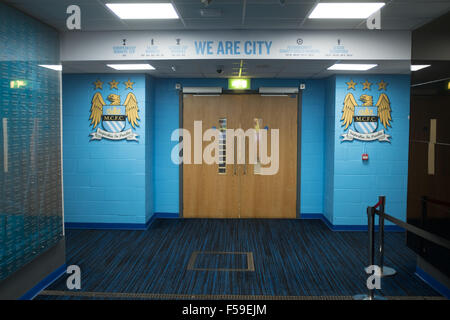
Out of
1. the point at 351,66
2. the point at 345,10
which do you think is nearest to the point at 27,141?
the point at 345,10

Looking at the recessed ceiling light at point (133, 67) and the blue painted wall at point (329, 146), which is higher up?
the recessed ceiling light at point (133, 67)

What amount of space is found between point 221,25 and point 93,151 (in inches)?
133

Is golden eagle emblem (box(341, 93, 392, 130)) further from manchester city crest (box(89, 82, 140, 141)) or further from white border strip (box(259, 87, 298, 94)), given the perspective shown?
manchester city crest (box(89, 82, 140, 141))

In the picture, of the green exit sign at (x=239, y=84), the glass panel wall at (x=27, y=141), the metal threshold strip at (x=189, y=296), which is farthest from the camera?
the green exit sign at (x=239, y=84)

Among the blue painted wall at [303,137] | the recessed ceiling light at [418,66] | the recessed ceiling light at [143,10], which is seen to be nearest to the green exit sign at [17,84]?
the recessed ceiling light at [143,10]

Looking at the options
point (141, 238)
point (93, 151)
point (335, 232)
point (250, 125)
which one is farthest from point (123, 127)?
point (335, 232)

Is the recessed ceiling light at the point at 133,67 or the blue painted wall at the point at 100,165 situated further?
the blue painted wall at the point at 100,165

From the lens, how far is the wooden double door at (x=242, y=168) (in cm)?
681

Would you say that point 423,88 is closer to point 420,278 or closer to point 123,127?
point 420,278

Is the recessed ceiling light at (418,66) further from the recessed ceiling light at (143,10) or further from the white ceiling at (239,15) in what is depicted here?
the recessed ceiling light at (143,10)

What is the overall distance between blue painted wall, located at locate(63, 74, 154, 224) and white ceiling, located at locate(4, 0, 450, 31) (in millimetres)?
2158

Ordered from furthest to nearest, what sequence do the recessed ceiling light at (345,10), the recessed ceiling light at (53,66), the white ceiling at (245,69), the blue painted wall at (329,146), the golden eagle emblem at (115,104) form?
1. the blue painted wall at (329,146)
2. the golden eagle emblem at (115,104)
3. the white ceiling at (245,69)
4. the recessed ceiling light at (53,66)
5. the recessed ceiling light at (345,10)

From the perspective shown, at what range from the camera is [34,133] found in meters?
3.70

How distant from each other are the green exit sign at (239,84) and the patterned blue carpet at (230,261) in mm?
2445
